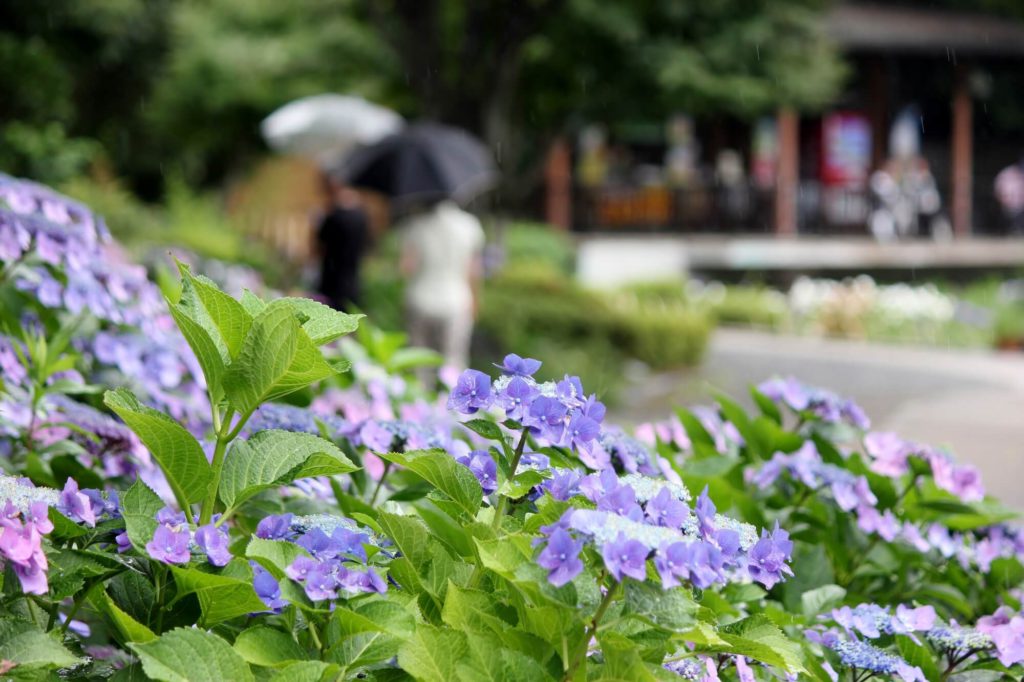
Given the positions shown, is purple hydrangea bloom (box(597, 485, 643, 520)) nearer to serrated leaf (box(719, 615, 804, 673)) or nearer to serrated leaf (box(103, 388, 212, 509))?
serrated leaf (box(719, 615, 804, 673))

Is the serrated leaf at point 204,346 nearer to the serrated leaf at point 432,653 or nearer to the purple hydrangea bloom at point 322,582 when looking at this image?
the purple hydrangea bloom at point 322,582

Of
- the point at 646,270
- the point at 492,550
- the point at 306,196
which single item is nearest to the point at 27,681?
the point at 492,550

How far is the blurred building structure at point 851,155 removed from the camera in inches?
886

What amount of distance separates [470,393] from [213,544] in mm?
350

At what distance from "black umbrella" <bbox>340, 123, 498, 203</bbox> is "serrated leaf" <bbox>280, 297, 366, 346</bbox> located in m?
7.83

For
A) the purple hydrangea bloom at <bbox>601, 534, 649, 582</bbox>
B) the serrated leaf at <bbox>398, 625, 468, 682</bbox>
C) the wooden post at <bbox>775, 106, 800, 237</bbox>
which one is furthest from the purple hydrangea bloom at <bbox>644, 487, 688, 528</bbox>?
the wooden post at <bbox>775, 106, 800, 237</bbox>

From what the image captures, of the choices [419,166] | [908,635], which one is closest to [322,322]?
[908,635]

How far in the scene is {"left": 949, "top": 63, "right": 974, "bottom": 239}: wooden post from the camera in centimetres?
2534

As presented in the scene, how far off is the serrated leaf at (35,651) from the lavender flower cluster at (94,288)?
1.21 m

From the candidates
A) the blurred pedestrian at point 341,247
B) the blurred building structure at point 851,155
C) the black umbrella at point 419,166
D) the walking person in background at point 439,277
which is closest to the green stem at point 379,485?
the walking person in background at point 439,277

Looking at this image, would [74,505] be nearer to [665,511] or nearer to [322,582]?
[322,582]

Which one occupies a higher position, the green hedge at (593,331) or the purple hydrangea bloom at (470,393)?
the purple hydrangea bloom at (470,393)

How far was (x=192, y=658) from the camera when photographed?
1.35 metres

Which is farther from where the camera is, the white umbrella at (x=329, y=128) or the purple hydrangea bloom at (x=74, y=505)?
the white umbrella at (x=329, y=128)
